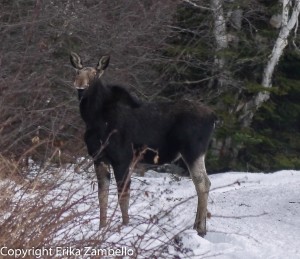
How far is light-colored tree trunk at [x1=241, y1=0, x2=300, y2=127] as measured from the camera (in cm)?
2012

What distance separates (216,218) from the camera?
452 inches

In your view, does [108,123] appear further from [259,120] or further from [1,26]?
[259,120]

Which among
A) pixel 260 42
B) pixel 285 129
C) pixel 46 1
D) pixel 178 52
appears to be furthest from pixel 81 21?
pixel 285 129

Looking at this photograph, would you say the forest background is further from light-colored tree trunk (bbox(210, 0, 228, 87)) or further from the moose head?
the moose head

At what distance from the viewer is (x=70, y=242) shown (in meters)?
7.12

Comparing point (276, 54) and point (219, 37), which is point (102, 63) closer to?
point (219, 37)

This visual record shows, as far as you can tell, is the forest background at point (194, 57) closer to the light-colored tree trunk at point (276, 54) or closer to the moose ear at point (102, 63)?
the light-colored tree trunk at point (276, 54)

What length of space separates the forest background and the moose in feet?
11.7

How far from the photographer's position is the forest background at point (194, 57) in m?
15.4

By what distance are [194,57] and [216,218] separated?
8867mm

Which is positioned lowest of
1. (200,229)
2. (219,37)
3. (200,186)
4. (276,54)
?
(276,54)

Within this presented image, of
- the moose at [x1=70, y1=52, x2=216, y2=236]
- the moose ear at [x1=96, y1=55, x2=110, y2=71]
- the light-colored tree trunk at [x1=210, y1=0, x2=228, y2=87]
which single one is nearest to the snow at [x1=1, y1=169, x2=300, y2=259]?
the moose at [x1=70, y1=52, x2=216, y2=236]

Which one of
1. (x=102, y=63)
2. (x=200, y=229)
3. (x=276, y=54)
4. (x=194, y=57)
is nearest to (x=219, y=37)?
(x=194, y=57)

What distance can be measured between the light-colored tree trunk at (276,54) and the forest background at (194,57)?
2 cm
